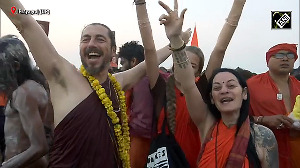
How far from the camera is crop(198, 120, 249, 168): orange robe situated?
101 inches

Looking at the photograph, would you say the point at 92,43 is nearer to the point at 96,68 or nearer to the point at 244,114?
the point at 96,68

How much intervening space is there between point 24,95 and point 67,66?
1.08 feet

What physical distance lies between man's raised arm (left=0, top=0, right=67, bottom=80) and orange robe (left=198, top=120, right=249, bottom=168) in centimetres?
112

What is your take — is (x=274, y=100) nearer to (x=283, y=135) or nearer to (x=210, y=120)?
(x=283, y=135)

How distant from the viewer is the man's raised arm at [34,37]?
2457 millimetres

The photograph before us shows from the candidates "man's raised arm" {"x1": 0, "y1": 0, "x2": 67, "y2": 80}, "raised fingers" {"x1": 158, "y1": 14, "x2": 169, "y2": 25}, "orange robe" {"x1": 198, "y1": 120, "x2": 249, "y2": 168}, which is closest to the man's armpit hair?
"raised fingers" {"x1": 158, "y1": 14, "x2": 169, "y2": 25}

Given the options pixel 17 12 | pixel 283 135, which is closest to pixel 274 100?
pixel 283 135

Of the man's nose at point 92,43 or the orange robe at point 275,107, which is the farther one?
the orange robe at point 275,107

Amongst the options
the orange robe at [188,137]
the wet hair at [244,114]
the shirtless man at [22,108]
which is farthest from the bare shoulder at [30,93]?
the wet hair at [244,114]

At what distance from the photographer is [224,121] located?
2709 mm

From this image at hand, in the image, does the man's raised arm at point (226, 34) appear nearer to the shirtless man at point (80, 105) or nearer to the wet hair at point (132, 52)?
the shirtless man at point (80, 105)

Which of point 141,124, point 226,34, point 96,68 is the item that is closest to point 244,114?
point 226,34

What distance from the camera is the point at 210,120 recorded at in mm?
2777

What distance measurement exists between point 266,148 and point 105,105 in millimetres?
1088
